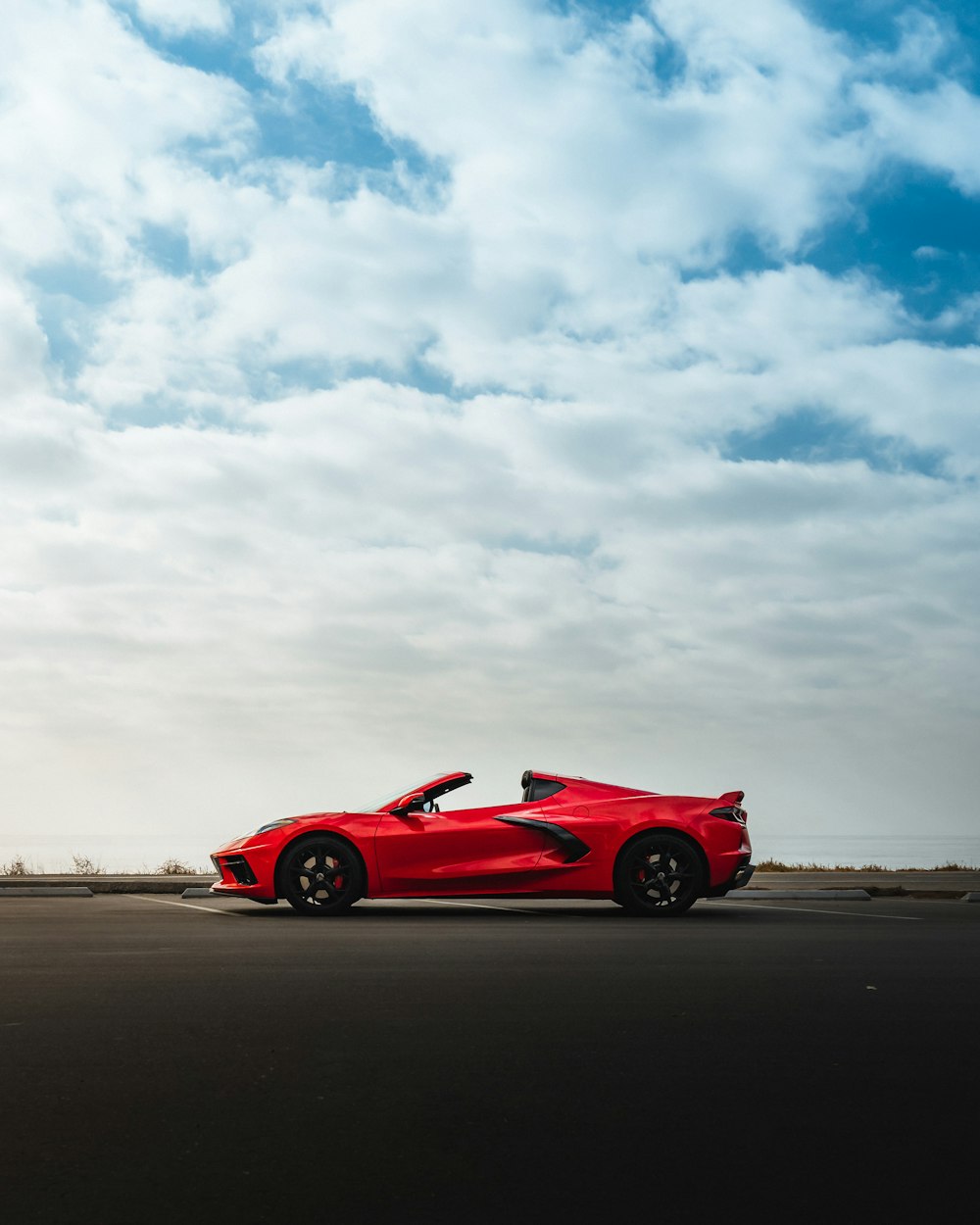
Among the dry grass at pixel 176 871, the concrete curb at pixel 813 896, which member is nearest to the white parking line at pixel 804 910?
the concrete curb at pixel 813 896

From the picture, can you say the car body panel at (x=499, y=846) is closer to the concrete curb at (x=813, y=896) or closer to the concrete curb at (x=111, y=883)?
the concrete curb at (x=813, y=896)

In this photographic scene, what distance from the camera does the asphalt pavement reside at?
370 cm

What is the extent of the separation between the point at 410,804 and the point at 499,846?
3.07 ft

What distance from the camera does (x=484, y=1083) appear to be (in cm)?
497

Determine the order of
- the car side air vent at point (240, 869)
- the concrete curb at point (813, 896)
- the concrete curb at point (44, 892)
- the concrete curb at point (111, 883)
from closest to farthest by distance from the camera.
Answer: the car side air vent at point (240, 869)
the concrete curb at point (44, 892)
the concrete curb at point (813, 896)
the concrete curb at point (111, 883)

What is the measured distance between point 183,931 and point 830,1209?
7969mm

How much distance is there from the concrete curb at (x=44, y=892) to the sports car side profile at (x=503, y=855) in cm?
390

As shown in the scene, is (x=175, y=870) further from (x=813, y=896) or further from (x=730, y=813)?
(x=730, y=813)

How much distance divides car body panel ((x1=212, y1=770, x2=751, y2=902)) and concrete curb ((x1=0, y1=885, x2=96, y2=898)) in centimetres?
391

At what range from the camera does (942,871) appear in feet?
78.9

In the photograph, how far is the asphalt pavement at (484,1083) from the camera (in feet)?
12.1

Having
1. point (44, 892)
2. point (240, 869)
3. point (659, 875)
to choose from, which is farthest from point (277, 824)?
point (44, 892)

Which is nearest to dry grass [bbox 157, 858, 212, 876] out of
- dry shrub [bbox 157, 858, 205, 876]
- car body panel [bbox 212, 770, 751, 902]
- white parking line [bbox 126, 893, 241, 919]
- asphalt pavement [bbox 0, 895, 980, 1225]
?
dry shrub [bbox 157, 858, 205, 876]

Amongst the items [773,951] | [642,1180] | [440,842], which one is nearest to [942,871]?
[440,842]
